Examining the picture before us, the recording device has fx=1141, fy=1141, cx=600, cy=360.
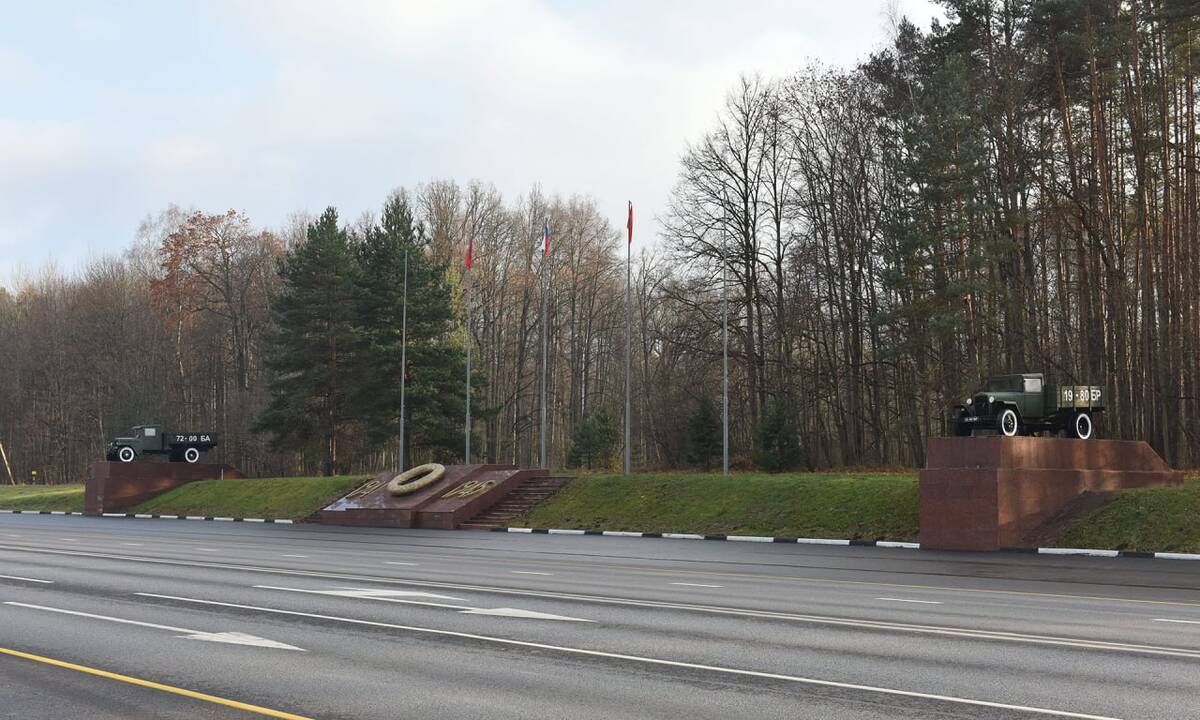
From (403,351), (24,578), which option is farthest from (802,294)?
(24,578)

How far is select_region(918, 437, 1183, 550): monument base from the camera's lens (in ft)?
93.6

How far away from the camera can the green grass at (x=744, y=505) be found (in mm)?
32688

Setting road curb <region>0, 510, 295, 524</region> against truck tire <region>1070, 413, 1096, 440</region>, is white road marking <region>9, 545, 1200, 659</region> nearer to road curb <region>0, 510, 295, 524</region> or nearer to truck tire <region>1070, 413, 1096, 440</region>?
truck tire <region>1070, 413, 1096, 440</region>

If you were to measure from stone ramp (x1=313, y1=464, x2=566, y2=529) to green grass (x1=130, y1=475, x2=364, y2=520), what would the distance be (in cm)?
287

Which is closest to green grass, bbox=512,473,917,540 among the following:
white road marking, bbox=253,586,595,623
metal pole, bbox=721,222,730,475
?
metal pole, bbox=721,222,730,475

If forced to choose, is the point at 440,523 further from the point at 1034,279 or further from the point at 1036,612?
the point at 1036,612

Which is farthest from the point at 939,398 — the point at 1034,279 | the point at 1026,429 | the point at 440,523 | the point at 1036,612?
the point at 1036,612

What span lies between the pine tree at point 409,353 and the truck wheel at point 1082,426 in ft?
122

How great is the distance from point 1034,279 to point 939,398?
6.52m

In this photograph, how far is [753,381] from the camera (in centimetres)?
5459

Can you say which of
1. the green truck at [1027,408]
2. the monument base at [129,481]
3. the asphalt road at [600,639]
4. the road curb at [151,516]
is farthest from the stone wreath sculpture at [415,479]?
the green truck at [1027,408]

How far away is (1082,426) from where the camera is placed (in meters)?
31.5

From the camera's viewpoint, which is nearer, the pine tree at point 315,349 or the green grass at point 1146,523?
the green grass at point 1146,523

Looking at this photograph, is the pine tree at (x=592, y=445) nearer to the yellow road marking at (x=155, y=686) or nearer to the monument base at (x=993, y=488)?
the monument base at (x=993, y=488)
